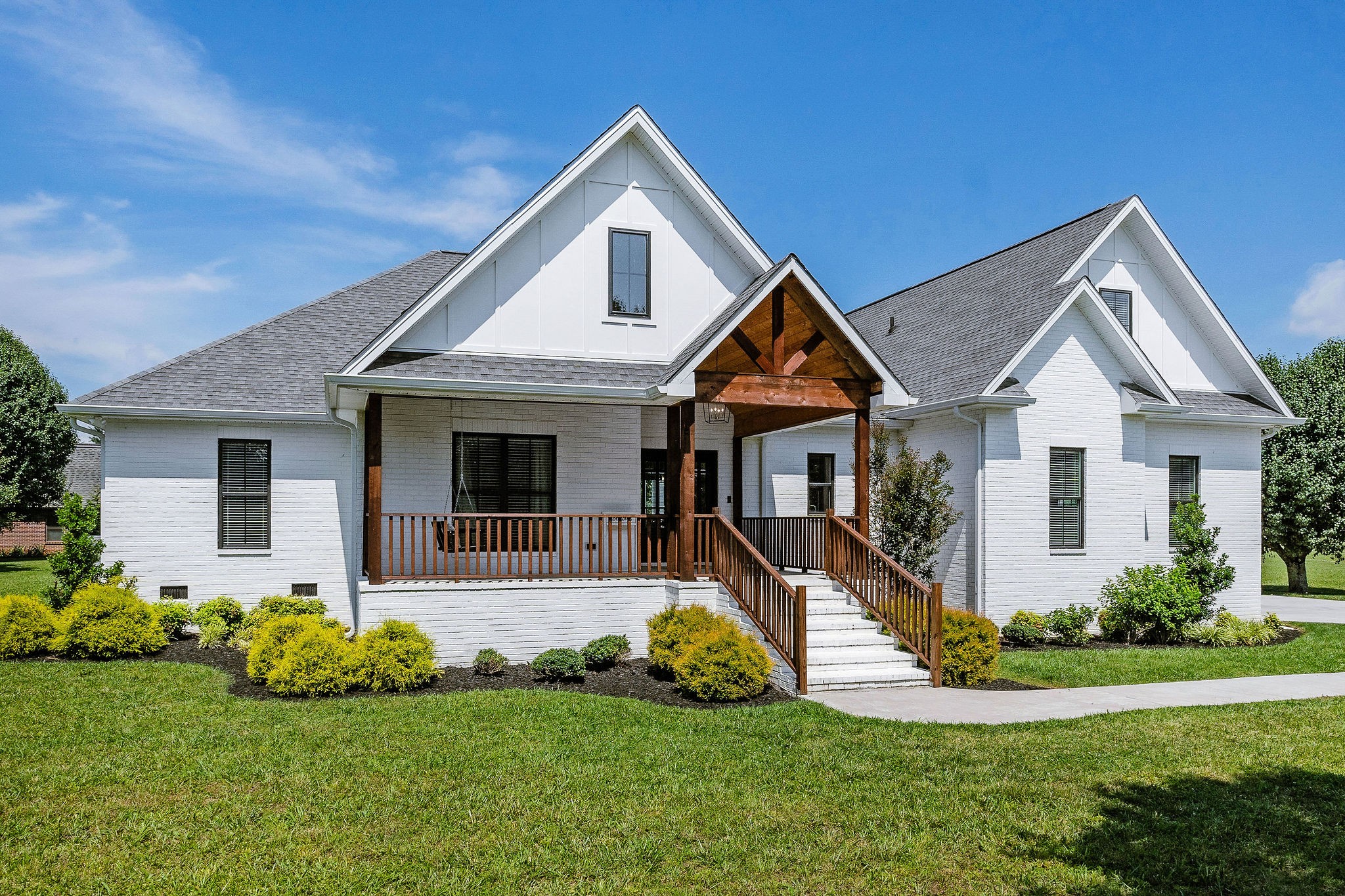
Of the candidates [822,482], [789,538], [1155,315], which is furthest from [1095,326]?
[789,538]

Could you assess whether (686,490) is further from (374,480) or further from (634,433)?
(374,480)

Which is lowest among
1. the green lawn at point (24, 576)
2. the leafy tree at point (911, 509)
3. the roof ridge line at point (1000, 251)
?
Answer: the green lawn at point (24, 576)

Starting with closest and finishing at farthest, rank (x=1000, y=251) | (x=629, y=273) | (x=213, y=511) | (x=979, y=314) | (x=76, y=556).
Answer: (x=76, y=556) → (x=629, y=273) → (x=213, y=511) → (x=979, y=314) → (x=1000, y=251)

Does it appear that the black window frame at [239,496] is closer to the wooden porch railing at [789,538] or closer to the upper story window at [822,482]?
the wooden porch railing at [789,538]

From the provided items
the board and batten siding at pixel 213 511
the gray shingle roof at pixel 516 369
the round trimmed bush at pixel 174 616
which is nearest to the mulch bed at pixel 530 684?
the round trimmed bush at pixel 174 616

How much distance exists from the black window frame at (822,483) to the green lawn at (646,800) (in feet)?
25.9

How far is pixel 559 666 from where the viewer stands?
11.6 metres

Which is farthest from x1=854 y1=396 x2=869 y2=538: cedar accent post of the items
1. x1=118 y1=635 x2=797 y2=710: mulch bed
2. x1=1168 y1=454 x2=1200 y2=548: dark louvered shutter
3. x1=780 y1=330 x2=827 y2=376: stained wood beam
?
x1=1168 y1=454 x2=1200 y2=548: dark louvered shutter

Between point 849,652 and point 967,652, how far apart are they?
4.88 ft

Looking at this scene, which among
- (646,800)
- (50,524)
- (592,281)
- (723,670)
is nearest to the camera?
(646,800)

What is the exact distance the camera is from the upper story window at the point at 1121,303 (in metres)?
18.6

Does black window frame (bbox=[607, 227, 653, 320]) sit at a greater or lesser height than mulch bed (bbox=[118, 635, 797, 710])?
greater

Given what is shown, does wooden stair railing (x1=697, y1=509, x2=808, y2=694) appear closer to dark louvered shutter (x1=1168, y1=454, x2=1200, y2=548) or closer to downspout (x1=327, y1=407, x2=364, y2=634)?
downspout (x1=327, y1=407, x2=364, y2=634)

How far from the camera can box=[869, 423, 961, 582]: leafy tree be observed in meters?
15.4
